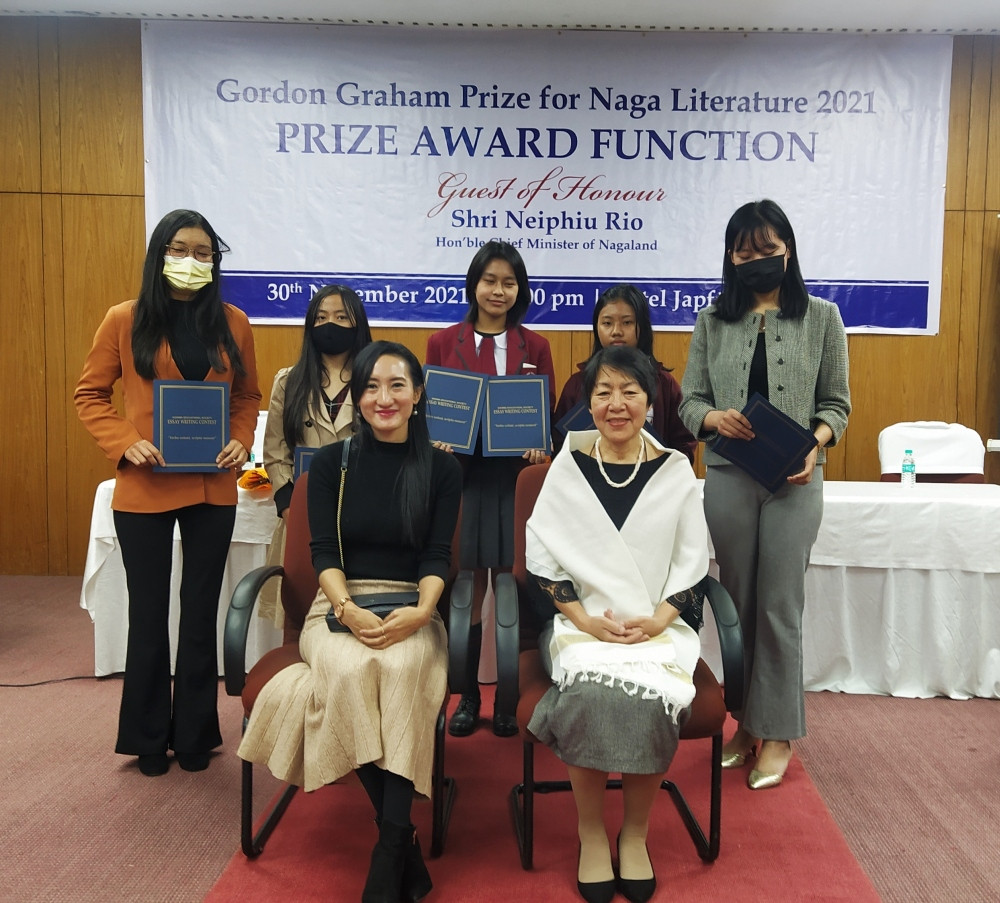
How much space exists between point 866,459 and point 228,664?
4355mm

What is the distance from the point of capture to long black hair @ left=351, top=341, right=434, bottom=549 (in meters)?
2.19

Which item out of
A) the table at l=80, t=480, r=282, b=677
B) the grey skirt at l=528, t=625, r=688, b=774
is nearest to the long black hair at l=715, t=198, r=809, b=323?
the grey skirt at l=528, t=625, r=688, b=774

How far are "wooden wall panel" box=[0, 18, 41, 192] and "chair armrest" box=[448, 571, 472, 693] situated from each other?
4.43m

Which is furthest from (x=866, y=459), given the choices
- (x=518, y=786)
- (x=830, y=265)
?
(x=518, y=786)

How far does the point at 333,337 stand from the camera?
279 cm

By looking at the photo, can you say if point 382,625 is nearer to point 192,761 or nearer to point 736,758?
point 192,761

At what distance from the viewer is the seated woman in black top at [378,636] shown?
1923 millimetres

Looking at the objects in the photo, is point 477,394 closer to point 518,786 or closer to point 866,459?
point 518,786

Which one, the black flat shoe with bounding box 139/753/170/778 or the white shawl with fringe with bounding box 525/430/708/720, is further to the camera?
the black flat shoe with bounding box 139/753/170/778

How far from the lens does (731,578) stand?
8.38ft

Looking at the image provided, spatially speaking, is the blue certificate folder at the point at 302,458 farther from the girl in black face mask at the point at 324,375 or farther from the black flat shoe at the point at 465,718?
the black flat shoe at the point at 465,718

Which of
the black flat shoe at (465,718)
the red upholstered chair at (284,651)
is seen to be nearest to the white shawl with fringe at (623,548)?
the red upholstered chair at (284,651)

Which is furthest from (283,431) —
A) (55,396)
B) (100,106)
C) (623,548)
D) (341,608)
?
(100,106)

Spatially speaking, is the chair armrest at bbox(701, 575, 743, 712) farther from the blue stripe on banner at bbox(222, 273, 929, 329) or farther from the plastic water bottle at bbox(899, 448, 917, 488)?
the blue stripe on banner at bbox(222, 273, 929, 329)
